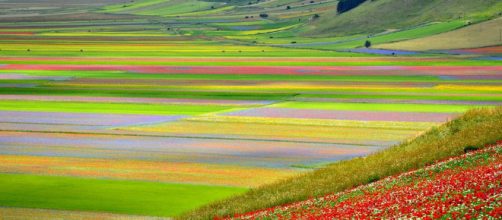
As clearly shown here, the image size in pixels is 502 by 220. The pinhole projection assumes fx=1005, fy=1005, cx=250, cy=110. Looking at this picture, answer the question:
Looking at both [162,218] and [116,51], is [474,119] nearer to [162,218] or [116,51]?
[162,218]

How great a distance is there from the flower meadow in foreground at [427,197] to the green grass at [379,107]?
98.0ft

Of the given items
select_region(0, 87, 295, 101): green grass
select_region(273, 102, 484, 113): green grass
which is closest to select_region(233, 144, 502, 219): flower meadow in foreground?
select_region(273, 102, 484, 113): green grass

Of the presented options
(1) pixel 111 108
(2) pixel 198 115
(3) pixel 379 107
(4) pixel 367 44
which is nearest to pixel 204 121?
(2) pixel 198 115

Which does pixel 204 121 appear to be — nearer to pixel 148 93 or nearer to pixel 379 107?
pixel 379 107

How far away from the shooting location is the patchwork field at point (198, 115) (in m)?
39.9

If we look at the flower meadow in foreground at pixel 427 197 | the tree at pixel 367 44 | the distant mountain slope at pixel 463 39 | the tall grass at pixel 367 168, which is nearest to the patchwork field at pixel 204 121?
the tall grass at pixel 367 168

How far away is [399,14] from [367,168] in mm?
150125

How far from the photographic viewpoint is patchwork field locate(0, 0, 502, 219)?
3994 centimetres

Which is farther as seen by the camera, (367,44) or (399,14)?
(399,14)

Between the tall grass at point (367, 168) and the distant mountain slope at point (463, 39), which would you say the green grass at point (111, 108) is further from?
the distant mountain slope at point (463, 39)

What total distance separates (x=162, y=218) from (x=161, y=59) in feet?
302

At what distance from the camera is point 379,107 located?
68.1 m

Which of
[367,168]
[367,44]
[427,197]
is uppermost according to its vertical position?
[367,44]

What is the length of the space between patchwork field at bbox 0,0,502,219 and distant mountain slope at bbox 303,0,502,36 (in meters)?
32.4
